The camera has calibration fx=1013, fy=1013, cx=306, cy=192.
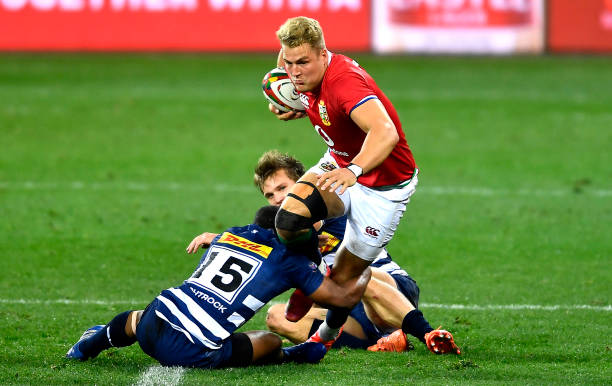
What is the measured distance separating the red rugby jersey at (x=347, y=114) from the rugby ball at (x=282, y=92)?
0.43m

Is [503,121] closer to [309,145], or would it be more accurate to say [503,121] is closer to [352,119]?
[309,145]

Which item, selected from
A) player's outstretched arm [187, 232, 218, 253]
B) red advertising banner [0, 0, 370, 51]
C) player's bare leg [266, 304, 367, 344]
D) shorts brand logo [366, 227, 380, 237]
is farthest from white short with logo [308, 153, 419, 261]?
red advertising banner [0, 0, 370, 51]

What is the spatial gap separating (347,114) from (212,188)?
6909 millimetres

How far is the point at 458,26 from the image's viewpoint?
24094 mm

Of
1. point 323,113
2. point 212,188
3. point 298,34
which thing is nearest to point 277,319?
point 323,113

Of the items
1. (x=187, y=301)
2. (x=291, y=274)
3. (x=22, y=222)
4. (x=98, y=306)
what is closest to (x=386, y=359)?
(x=291, y=274)

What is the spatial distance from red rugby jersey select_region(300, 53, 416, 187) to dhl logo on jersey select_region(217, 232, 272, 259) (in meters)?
0.94

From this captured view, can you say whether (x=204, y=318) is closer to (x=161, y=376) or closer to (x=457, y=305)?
(x=161, y=376)

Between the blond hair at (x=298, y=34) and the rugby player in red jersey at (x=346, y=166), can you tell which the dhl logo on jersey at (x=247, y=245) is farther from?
the blond hair at (x=298, y=34)

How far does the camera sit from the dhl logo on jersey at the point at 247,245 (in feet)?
19.7

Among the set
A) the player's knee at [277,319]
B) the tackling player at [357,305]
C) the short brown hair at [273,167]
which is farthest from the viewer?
the short brown hair at [273,167]

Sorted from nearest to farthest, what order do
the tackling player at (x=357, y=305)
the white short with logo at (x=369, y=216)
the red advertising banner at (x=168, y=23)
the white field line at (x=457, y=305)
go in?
the white short with logo at (x=369, y=216) < the tackling player at (x=357, y=305) < the white field line at (x=457, y=305) < the red advertising banner at (x=168, y=23)

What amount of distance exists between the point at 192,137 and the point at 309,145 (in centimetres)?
210

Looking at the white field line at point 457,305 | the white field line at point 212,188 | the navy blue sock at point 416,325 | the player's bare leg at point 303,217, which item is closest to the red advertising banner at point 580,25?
the white field line at point 212,188
